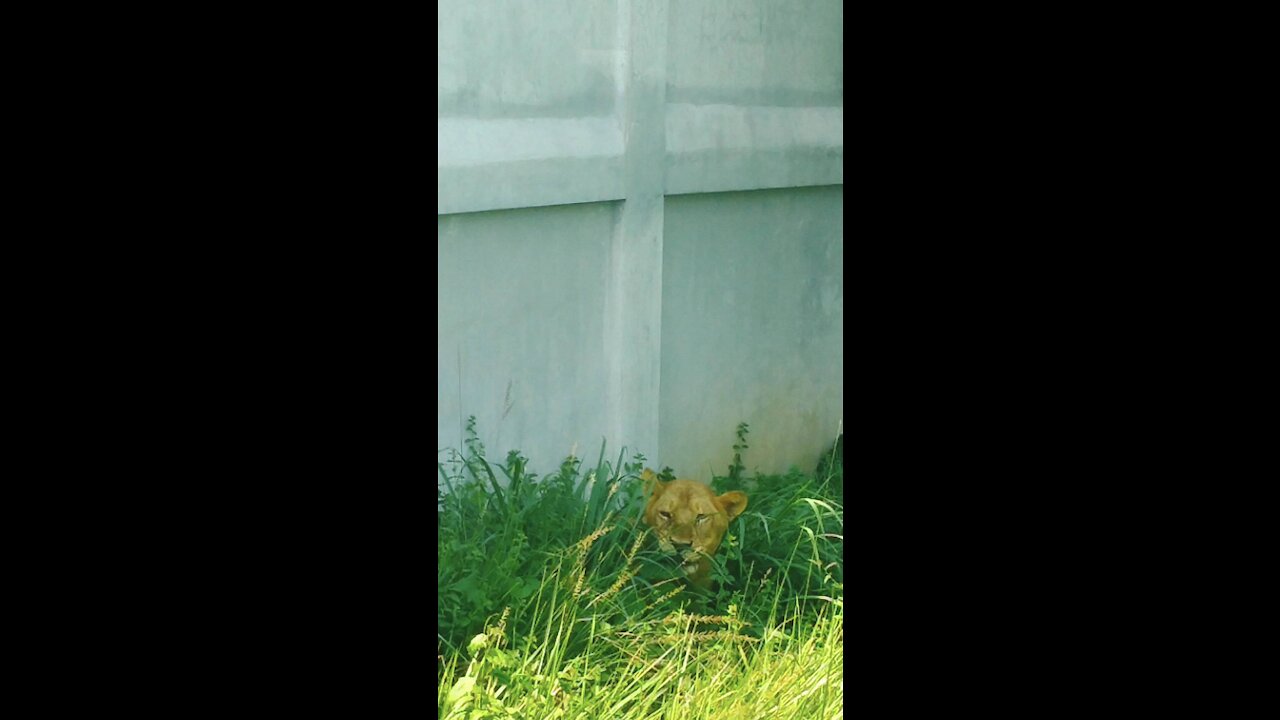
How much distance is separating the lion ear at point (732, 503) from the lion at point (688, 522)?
0.04 ft

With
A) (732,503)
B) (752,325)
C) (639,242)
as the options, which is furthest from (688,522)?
(639,242)

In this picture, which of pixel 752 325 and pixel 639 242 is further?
pixel 752 325

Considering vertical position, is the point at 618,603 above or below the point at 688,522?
below

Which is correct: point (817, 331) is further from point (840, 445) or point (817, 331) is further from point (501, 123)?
point (501, 123)

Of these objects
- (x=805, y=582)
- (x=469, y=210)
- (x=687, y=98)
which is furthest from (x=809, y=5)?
(x=805, y=582)

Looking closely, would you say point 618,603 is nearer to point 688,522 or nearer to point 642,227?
point 688,522

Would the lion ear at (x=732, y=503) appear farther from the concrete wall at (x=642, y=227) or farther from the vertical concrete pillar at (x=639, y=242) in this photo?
the vertical concrete pillar at (x=639, y=242)

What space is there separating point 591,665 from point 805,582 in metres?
0.54

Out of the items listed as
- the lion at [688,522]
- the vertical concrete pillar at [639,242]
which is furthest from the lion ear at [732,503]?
the vertical concrete pillar at [639,242]

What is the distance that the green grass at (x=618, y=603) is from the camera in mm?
3012

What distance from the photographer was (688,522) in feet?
10.7

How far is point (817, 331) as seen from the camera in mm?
3436

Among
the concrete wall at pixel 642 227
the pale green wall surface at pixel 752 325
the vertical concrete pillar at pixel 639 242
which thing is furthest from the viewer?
the pale green wall surface at pixel 752 325

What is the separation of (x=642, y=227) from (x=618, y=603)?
2.37ft
